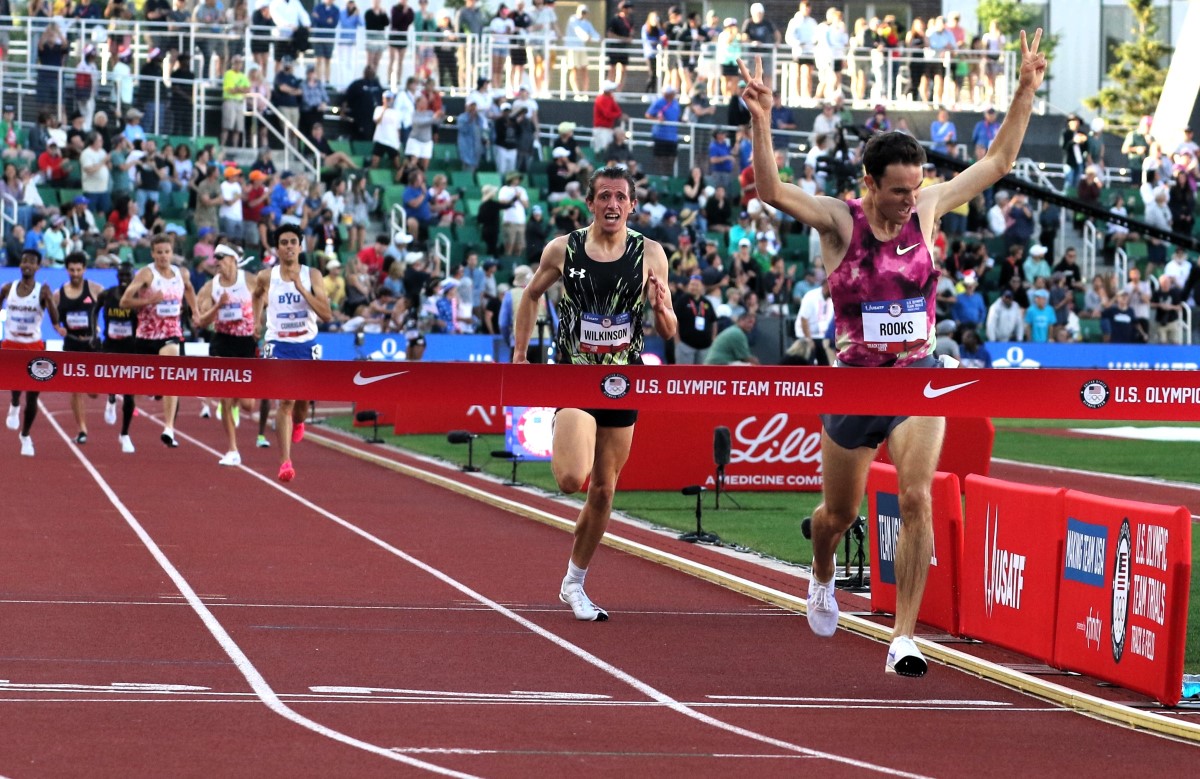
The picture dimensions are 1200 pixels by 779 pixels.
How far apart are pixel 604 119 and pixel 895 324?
29.2 meters

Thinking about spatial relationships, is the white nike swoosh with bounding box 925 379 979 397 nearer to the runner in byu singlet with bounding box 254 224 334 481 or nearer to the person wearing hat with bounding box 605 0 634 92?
the runner in byu singlet with bounding box 254 224 334 481

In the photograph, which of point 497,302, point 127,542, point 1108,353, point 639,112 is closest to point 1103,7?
point 639,112

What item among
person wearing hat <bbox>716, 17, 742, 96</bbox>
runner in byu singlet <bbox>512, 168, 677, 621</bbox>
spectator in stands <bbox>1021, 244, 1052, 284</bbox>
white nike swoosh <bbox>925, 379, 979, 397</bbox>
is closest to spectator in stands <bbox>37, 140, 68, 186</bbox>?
person wearing hat <bbox>716, 17, 742, 96</bbox>

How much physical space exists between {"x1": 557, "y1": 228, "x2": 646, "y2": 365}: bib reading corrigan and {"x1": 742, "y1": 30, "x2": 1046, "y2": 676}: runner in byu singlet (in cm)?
149

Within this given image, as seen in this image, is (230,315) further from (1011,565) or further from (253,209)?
(253,209)

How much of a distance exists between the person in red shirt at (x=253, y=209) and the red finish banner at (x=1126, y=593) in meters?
24.9

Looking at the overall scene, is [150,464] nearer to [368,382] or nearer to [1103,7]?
[368,382]

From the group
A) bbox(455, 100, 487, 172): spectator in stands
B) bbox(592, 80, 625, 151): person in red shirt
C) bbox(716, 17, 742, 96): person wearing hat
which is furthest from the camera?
bbox(716, 17, 742, 96): person wearing hat

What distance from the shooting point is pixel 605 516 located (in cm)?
1002

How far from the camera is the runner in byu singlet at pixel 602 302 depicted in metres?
9.77

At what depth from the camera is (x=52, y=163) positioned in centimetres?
3197

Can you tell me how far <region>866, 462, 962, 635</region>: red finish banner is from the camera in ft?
31.7

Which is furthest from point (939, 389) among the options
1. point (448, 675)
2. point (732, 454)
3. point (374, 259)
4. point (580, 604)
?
point (374, 259)

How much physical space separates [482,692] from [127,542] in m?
5.92
